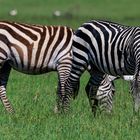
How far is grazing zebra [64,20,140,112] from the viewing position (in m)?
11.3

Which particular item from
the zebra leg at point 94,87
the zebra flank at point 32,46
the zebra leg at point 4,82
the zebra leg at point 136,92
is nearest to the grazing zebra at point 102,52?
the zebra leg at point 94,87

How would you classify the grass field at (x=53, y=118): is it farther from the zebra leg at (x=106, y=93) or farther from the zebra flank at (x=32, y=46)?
the zebra flank at (x=32, y=46)

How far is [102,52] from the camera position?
11.9m

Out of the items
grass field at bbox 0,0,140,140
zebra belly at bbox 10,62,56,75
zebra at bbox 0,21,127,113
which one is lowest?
grass field at bbox 0,0,140,140

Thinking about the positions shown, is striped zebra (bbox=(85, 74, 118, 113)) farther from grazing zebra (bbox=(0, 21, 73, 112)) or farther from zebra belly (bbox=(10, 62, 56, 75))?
zebra belly (bbox=(10, 62, 56, 75))

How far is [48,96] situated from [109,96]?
7.09 ft

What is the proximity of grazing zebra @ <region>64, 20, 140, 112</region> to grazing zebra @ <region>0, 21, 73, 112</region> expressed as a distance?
1.02ft

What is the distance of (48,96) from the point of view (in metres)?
14.2

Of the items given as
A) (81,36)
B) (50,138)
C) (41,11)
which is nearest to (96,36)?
(81,36)

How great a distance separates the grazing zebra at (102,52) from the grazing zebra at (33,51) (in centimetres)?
31

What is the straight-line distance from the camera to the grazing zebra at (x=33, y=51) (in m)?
12.5

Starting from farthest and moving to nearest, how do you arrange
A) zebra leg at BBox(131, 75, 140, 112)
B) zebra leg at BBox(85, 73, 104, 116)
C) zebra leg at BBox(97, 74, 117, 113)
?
zebra leg at BBox(85, 73, 104, 116) < zebra leg at BBox(97, 74, 117, 113) < zebra leg at BBox(131, 75, 140, 112)

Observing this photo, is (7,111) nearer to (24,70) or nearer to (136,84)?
(24,70)

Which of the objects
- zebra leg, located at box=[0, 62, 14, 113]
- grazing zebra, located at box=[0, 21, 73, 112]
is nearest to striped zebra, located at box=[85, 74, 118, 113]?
grazing zebra, located at box=[0, 21, 73, 112]
